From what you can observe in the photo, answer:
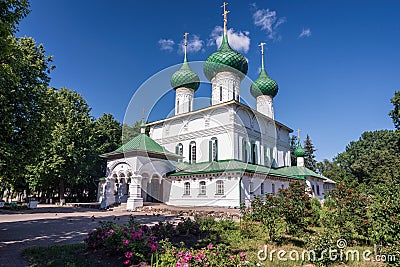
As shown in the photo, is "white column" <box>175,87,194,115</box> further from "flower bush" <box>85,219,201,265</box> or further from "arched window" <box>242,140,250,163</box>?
"flower bush" <box>85,219,201,265</box>

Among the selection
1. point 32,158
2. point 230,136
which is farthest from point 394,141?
point 32,158

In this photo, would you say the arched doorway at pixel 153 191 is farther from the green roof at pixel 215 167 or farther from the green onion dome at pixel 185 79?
the green onion dome at pixel 185 79

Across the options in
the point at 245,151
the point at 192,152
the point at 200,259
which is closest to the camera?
the point at 200,259

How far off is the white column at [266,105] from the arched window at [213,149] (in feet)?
34.5

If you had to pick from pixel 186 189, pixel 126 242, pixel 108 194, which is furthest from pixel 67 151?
pixel 126 242

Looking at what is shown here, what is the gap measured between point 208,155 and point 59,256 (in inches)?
724

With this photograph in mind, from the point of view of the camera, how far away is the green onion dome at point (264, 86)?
1281 inches

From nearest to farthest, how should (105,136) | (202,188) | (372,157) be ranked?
(202,188)
(105,136)
(372,157)

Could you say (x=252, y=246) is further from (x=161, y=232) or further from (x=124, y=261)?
(x=124, y=261)

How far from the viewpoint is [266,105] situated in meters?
32.6

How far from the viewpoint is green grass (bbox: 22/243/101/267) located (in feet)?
20.1

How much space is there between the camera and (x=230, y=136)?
23.3 meters

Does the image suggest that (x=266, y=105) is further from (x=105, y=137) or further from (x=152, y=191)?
(x=105, y=137)

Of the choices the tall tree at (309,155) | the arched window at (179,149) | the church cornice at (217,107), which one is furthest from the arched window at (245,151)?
the tall tree at (309,155)
